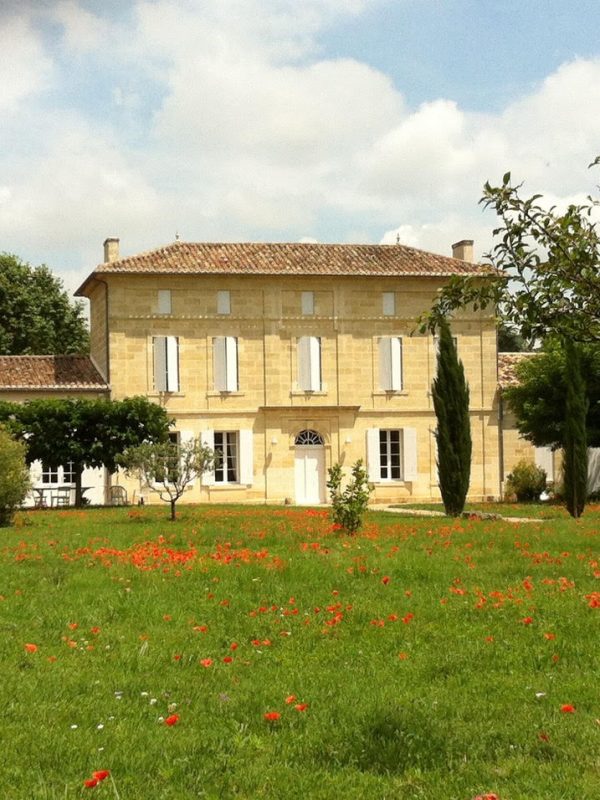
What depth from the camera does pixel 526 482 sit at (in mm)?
33875

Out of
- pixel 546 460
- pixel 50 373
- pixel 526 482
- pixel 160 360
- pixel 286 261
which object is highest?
pixel 286 261

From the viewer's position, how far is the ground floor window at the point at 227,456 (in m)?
33.8

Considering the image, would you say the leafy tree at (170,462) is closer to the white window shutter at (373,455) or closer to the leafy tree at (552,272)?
the white window shutter at (373,455)

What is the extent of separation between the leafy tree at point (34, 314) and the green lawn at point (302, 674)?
3190 cm

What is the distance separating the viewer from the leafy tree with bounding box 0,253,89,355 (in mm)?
43281

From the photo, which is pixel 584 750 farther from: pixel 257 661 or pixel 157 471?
pixel 157 471

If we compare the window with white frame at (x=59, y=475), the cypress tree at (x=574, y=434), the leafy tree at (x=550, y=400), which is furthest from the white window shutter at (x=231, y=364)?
the cypress tree at (x=574, y=434)

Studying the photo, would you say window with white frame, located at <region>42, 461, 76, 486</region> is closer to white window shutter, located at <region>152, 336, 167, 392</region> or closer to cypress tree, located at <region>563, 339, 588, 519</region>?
white window shutter, located at <region>152, 336, 167, 392</region>

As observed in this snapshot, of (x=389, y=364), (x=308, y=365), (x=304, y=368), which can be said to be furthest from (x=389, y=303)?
(x=304, y=368)

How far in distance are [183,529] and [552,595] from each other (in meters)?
9.93

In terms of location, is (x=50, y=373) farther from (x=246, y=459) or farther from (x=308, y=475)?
(x=308, y=475)

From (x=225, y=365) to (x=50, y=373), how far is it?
A: 580 centimetres

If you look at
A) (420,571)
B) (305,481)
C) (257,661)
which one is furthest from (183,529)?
(305,481)

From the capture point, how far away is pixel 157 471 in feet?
71.3
